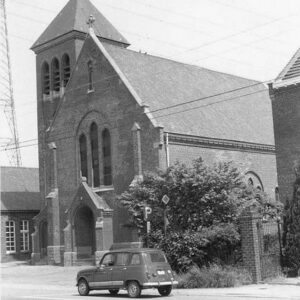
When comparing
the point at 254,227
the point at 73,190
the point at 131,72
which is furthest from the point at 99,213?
the point at 254,227

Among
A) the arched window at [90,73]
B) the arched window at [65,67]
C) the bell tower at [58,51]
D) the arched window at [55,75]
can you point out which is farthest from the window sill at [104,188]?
the arched window at [55,75]

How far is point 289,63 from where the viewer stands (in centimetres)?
2984

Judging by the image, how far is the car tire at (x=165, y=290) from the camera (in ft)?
65.8

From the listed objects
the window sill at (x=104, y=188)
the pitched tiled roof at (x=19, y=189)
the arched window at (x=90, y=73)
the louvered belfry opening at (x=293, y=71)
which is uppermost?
the arched window at (x=90, y=73)

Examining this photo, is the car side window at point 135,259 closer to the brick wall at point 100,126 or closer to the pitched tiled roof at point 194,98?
the brick wall at point 100,126

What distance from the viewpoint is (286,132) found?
29.1m

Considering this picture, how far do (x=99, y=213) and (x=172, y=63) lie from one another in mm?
13782

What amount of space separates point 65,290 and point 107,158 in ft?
47.0

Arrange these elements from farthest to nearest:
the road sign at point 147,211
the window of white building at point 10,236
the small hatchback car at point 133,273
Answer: the window of white building at point 10,236 < the road sign at point 147,211 < the small hatchback car at point 133,273

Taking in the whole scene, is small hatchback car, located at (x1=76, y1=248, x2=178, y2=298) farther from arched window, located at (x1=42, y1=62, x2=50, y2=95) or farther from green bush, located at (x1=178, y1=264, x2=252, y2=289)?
arched window, located at (x1=42, y1=62, x2=50, y2=95)

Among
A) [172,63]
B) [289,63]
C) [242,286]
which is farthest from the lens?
[172,63]

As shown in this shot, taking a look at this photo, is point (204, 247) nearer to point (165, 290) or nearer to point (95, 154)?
point (165, 290)

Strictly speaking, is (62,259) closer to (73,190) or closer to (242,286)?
(73,190)

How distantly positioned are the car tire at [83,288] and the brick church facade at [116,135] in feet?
40.9
